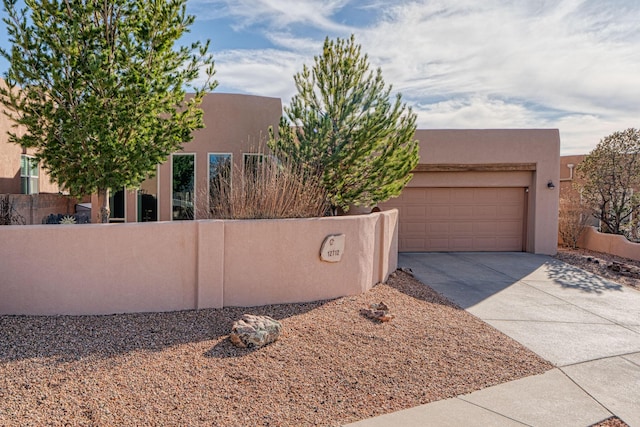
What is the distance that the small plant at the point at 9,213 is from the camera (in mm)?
9145

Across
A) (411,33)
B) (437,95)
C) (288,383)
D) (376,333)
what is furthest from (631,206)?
(288,383)

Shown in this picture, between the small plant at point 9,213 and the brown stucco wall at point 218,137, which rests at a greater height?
the brown stucco wall at point 218,137

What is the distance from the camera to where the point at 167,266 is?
5.86 m

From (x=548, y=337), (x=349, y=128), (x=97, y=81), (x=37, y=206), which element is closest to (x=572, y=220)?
(x=349, y=128)

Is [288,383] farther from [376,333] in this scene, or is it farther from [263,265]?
[263,265]

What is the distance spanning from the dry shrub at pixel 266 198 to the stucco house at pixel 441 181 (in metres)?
3.78

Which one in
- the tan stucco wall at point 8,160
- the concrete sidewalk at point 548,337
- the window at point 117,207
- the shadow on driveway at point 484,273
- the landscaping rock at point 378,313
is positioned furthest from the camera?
the window at point 117,207

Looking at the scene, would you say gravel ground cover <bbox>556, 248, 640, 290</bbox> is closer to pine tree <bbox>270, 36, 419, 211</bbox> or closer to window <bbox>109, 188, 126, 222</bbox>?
pine tree <bbox>270, 36, 419, 211</bbox>

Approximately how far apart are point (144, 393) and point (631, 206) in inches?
600

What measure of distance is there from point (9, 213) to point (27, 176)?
378cm

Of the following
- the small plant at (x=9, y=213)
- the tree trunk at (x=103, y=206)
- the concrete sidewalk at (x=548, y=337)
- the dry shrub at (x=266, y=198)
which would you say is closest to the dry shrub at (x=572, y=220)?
the concrete sidewalk at (x=548, y=337)

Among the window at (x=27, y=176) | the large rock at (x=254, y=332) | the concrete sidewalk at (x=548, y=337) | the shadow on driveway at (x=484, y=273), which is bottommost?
the concrete sidewalk at (x=548, y=337)

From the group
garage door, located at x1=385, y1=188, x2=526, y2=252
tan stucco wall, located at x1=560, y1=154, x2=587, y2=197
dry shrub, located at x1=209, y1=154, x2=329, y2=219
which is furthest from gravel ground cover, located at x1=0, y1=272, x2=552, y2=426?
tan stucco wall, located at x1=560, y1=154, x2=587, y2=197

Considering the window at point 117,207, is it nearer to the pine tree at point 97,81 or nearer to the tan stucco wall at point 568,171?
the pine tree at point 97,81
